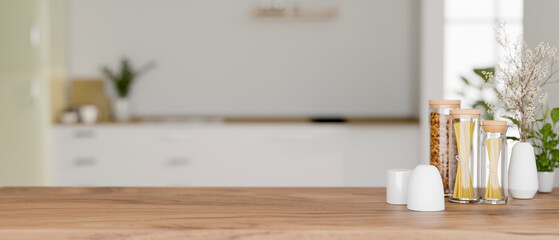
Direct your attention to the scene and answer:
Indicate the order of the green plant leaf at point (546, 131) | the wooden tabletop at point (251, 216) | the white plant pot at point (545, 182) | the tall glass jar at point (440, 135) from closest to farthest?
the wooden tabletop at point (251, 216)
the tall glass jar at point (440, 135)
the white plant pot at point (545, 182)
the green plant leaf at point (546, 131)

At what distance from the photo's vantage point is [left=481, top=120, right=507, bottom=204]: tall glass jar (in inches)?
68.4

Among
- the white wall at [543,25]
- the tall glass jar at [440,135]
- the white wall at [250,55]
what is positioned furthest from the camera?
the white wall at [250,55]

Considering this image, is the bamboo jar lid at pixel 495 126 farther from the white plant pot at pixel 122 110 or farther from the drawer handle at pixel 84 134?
the white plant pot at pixel 122 110

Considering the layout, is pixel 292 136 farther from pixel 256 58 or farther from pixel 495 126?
pixel 495 126

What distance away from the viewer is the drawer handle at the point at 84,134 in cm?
501

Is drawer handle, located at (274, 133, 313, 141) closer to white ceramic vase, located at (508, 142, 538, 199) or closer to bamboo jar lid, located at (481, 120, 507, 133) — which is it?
white ceramic vase, located at (508, 142, 538, 199)

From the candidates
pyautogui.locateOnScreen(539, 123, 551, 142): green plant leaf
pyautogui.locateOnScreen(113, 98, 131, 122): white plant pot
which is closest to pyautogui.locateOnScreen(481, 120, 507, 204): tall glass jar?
pyautogui.locateOnScreen(539, 123, 551, 142): green plant leaf

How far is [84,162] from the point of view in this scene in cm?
504

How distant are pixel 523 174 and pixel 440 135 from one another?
0.89 feet

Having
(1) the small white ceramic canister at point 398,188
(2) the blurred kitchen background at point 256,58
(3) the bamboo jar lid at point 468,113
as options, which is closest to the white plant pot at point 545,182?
(3) the bamboo jar lid at point 468,113

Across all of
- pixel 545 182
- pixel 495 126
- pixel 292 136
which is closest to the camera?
pixel 495 126

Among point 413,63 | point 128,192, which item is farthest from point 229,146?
point 128,192

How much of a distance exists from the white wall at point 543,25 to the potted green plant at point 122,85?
353 cm

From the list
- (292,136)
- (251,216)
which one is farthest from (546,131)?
(292,136)
